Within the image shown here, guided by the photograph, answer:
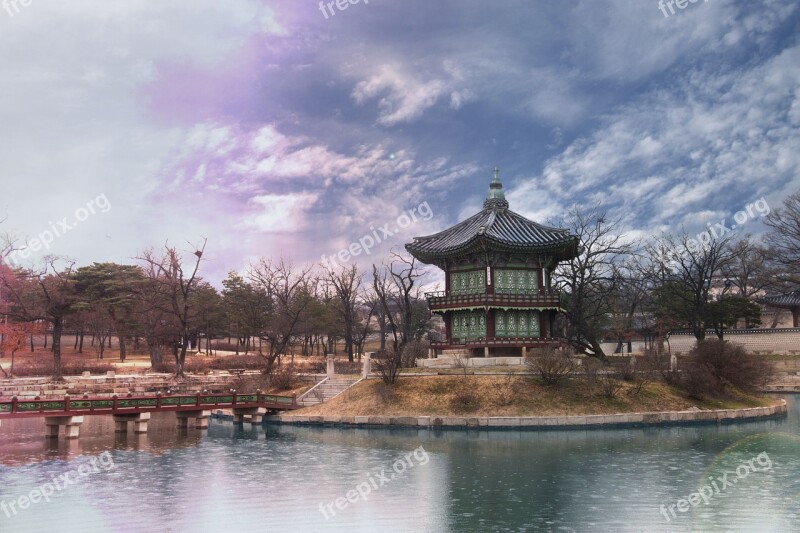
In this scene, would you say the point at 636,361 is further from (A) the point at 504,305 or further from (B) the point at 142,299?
(B) the point at 142,299

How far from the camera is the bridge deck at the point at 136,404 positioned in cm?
3600

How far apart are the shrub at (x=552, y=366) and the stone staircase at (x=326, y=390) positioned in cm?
1282

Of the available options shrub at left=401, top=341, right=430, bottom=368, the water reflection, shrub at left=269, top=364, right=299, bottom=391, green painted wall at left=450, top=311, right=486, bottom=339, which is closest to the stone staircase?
shrub at left=269, top=364, right=299, bottom=391

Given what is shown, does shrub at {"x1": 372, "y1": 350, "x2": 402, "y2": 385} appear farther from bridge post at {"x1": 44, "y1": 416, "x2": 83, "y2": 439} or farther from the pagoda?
bridge post at {"x1": 44, "y1": 416, "x2": 83, "y2": 439}

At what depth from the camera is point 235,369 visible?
68.8 metres

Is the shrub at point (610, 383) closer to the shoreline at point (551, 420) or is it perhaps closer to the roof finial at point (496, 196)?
the shoreline at point (551, 420)

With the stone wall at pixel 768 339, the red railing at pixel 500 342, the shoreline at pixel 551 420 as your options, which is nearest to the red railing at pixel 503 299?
the red railing at pixel 500 342

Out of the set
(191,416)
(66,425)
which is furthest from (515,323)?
(66,425)

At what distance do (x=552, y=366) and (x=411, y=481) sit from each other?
751 inches

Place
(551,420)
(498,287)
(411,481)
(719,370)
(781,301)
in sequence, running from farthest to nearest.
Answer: (781,301) < (498,287) < (719,370) < (551,420) < (411,481)

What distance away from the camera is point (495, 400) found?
42625mm

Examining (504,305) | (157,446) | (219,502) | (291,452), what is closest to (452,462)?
(291,452)

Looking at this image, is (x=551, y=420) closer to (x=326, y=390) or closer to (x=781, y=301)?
(x=326, y=390)

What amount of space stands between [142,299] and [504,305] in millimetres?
41792
